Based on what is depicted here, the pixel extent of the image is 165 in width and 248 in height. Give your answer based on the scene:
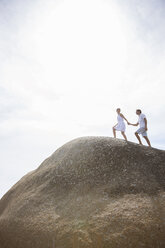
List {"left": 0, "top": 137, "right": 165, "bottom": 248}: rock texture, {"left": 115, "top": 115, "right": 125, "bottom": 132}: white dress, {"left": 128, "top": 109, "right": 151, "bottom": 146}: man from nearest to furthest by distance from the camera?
{"left": 0, "top": 137, "right": 165, "bottom": 248}: rock texture, {"left": 128, "top": 109, "right": 151, "bottom": 146}: man, {"left": 115, "top": 115, "right": 125, "bottom": 132}: white dress

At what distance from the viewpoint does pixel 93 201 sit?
29.0 feet

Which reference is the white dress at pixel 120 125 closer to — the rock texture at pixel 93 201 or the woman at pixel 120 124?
the woman at pixel 120 124

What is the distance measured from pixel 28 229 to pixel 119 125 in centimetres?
888

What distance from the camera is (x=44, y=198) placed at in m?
10.2

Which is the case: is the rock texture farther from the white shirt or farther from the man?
the white shirt

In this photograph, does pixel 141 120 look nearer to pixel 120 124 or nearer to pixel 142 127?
pixel 142 127

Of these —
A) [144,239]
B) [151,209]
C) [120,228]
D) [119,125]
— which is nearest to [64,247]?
[120,228]

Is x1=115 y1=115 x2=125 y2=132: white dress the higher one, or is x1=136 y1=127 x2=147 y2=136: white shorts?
x1=115 y1=115 x2=125 y2=132: white dress

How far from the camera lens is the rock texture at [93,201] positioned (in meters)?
7.46

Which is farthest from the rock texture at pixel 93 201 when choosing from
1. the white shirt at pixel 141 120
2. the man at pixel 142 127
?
the white shirt at pixel 141 120

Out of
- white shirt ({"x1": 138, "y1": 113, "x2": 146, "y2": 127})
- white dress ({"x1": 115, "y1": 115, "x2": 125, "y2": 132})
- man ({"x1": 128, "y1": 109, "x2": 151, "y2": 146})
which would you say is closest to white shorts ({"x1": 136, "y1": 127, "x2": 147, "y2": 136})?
man ({"x1": 128, "y1": 109, "x2": 151, "y2": 146})

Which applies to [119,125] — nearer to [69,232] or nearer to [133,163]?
[133,163]

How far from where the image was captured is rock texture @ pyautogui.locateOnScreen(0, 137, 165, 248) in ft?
24.5

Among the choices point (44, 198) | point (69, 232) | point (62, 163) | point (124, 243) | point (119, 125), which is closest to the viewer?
point (124, 243)
